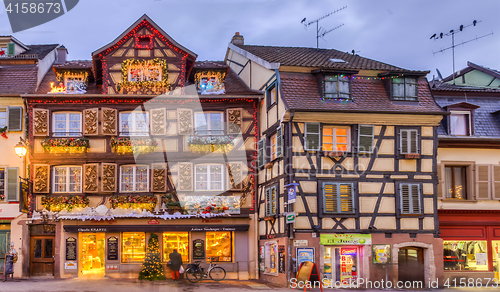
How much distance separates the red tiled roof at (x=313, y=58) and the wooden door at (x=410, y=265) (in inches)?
280

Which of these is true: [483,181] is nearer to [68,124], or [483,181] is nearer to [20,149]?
[68,124]

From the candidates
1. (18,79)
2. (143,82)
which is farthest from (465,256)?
(18,79)

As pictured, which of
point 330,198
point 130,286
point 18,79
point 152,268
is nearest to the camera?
point 130,286

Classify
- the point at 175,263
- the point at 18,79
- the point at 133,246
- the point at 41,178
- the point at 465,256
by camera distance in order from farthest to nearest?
1. the point at 18,79
2. the point at 133,246
3. the point at 41,178
4. the point at 465,256
5. the point at 175,263

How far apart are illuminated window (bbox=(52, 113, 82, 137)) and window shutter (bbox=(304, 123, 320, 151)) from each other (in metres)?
10.0

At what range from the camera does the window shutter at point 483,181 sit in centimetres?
2400

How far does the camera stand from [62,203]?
24.7 metres

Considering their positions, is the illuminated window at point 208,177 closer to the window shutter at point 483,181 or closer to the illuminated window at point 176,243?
the illuminated window at point 176,243

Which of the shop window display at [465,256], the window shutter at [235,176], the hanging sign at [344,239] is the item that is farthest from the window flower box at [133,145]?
the shop window display at [465,256]

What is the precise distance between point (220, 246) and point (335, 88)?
27.7 feet

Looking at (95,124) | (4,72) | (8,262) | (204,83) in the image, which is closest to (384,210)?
(204,83)

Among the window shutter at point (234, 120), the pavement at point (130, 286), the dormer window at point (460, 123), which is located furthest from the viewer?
the window shutter at point (234, 120)

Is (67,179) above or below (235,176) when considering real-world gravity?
below

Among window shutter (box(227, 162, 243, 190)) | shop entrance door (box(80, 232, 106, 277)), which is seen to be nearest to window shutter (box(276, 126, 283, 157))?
window shutter (box(227, 162, 243, 190))
